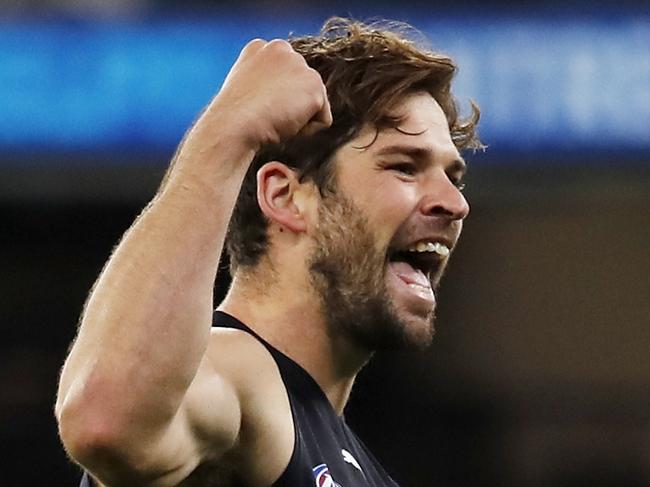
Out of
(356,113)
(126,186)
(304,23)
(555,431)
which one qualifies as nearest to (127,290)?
(356,113)

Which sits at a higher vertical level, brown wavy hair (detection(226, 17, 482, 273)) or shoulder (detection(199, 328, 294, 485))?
brown wavy hair (detection(226, 17, 482, 273))

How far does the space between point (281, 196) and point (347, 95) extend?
22cm

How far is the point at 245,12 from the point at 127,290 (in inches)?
198

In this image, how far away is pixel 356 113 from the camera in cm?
270

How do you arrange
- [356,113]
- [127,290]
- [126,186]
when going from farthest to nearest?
[126,186]
[356,113]
[127,290]

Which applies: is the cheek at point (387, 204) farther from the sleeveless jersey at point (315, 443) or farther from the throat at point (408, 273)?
the sleeveless jersey at point (315, 443)

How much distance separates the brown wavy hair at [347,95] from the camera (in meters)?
2.69

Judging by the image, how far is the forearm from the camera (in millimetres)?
1842

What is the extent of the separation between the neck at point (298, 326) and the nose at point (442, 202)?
10.2 inches

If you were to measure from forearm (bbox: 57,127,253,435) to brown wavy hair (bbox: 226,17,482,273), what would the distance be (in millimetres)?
713

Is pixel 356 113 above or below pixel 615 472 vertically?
above

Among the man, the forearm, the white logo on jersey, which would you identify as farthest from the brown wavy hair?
the forearm

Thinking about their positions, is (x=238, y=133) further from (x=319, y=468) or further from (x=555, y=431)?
(x=555, y=431)

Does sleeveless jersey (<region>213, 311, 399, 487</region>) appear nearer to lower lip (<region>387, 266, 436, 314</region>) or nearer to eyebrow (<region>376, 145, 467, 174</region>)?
lower lip (<region>387, 266, 436, 314</region>)
